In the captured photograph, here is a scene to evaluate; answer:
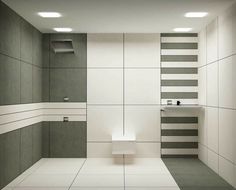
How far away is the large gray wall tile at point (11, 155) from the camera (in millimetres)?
5043

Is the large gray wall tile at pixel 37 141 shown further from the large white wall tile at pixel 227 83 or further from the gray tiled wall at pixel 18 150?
the large white wall tile at pixel 227 83

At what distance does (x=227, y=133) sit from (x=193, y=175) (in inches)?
41.6

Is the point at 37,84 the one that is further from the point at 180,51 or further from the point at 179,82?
the point at 180,51

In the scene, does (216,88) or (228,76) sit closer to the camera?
(228,76)

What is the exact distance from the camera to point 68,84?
738 centimetres

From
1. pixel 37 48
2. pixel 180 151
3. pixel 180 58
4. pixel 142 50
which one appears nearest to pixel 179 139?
pixel 180 151

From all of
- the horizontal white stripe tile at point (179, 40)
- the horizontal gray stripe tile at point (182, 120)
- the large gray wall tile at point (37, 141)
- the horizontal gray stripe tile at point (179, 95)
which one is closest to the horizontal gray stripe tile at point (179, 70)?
the horizontal gray stripe tile at point (179, 95)

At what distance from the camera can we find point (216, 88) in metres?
5.87

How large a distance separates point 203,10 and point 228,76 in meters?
1.22

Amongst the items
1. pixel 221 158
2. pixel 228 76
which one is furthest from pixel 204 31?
pixel 221 158

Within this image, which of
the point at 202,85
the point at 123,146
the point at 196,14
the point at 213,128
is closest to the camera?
the point at 196,14

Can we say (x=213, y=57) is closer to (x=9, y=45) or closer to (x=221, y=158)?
(x=221, y=158)

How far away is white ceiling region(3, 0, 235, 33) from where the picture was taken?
16.3 feet

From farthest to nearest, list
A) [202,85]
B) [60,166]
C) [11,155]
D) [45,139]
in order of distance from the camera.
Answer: [45,139] → [202,85] → [60,166] → [11,155]
